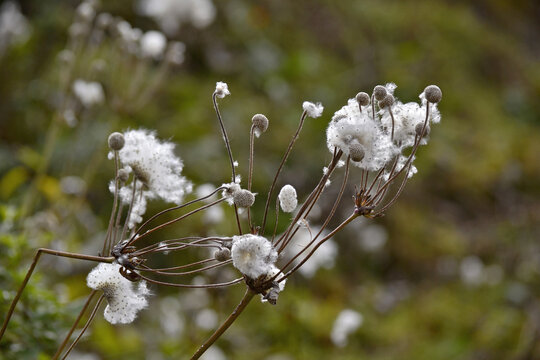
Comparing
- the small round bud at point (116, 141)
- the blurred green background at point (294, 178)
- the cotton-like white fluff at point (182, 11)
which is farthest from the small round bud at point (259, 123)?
the cotton-like white fluff at point (182, 11)

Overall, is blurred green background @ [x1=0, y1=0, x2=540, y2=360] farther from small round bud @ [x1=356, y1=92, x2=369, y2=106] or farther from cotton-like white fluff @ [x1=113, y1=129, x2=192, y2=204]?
small round bud @ [x1=356, y1=92, x2=369, y2=106]

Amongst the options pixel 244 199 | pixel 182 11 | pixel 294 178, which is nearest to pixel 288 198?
pixel 244 199

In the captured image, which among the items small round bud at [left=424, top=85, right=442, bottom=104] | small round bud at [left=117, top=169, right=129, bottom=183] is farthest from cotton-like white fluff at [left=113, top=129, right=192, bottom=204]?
small round bud at [left=424, top=85, right=442, bottom=104]

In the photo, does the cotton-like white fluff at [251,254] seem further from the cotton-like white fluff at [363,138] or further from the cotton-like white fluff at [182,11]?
the cotton-like white fluff at [182,11]

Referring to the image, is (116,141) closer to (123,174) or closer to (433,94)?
(123,174)

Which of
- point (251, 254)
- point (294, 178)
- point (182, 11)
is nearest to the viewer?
point (251, 254)

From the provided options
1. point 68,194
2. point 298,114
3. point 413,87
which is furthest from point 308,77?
point 68,194
